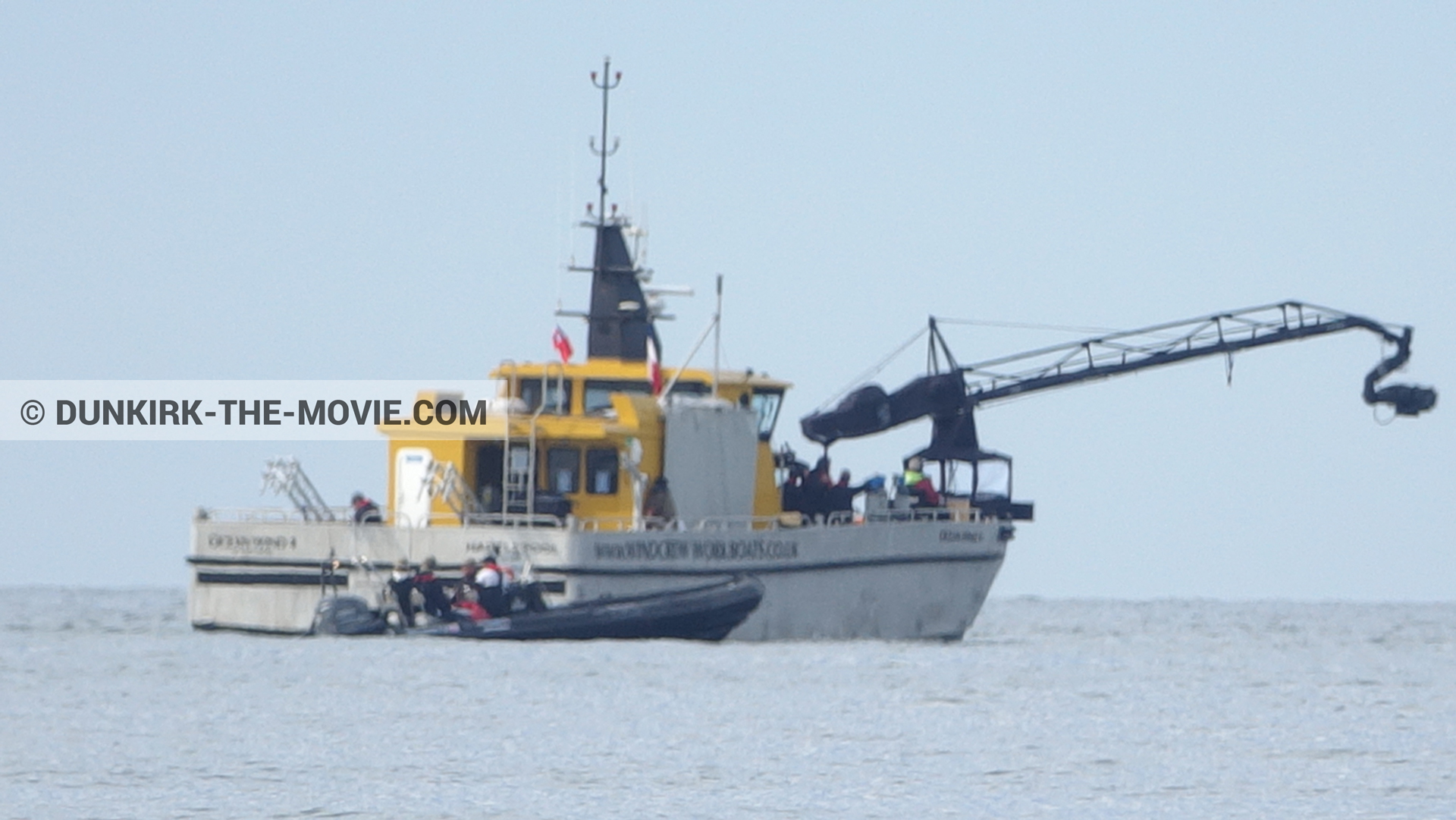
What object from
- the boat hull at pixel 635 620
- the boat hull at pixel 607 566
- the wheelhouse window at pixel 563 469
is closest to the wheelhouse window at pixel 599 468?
the wheelhouse window at pixel 563 469

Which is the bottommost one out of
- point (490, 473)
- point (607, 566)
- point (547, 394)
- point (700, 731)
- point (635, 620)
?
point (700, 731)

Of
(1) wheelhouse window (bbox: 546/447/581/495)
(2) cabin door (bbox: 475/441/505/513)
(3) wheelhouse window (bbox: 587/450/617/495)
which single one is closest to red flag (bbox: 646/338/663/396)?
(3) wheelhouse window (bbox: 587/450/617/495)

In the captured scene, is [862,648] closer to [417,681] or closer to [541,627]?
[541,627]

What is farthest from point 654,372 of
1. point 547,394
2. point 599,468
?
point 547,394

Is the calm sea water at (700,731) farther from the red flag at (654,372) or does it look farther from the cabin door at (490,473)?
the red flag at (654,372)

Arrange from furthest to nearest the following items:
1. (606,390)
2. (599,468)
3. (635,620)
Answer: (606,390)
(599,468)
(635,620)

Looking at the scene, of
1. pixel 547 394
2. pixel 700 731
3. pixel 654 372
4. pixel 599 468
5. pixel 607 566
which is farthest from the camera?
pixel 547 394

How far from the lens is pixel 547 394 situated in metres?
40.5

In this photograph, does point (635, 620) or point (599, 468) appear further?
point (599, 468)

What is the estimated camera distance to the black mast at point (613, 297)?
1725 inches

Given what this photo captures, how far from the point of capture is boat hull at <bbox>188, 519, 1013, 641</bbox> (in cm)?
3684

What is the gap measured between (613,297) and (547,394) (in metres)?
3.73

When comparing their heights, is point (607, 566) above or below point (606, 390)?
below

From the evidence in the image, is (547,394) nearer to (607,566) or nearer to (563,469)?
(563,469)
